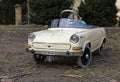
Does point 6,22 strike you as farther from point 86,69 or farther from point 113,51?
point 86,69

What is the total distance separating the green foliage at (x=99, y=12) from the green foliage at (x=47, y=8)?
2.84 feet

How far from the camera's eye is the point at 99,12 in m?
17.9

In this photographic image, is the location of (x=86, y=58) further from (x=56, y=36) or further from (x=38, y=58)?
(x=38, y=58)

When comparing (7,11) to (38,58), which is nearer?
(38,58)

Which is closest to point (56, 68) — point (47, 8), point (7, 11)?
point (47, 8)

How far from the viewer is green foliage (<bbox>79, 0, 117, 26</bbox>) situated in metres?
17.8

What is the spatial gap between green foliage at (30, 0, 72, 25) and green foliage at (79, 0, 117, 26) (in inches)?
34.1

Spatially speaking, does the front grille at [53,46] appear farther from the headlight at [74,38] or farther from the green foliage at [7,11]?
the green foliage at [7,11]

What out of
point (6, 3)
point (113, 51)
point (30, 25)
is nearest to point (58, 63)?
point (113, 51)

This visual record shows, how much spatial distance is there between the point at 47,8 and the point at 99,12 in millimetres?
2538

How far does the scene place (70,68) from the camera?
30.1 feet

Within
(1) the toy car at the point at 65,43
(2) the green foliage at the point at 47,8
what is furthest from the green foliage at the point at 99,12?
(1) the toy car at the point at 65,43

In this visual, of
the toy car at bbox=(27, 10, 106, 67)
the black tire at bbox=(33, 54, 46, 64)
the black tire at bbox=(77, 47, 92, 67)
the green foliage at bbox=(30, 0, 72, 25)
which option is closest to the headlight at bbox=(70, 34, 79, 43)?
the toy car at bbox=(27, 10, 106, 67)

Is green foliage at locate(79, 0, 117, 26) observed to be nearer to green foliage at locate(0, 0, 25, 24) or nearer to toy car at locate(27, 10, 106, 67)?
green foliage at locate(0, 0, 25, 24)
